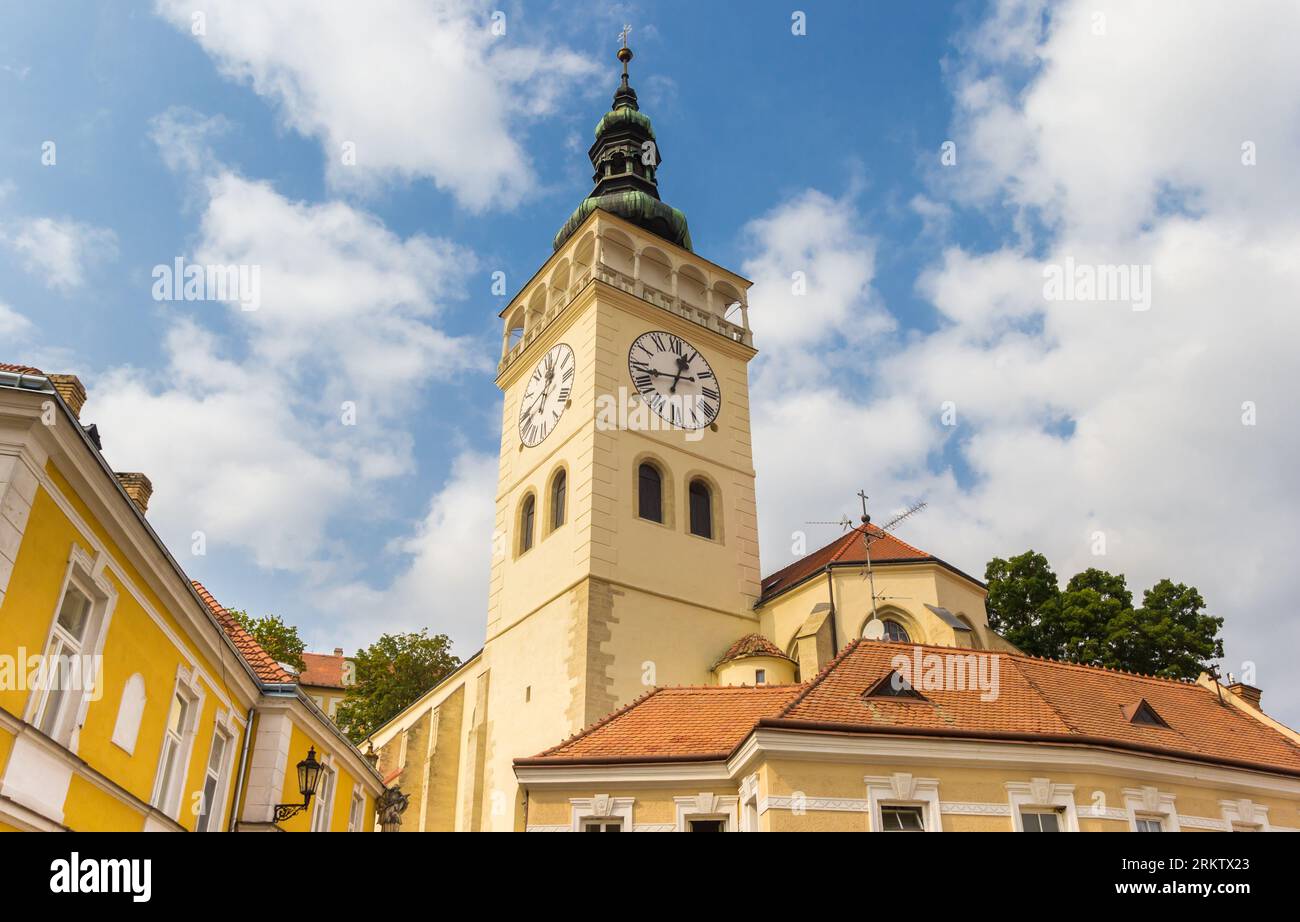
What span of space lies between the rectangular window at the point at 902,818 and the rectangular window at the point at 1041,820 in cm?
138

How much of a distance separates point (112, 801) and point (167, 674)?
1678 millimetres

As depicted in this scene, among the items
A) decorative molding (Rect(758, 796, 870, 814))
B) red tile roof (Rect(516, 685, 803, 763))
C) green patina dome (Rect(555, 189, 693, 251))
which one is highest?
green patina dome (Rect(555, 189, 693, 251))

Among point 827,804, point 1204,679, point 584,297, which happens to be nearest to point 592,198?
point 584,297

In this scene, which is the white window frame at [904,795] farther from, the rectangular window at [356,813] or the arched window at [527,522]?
the arched window at [527,522]

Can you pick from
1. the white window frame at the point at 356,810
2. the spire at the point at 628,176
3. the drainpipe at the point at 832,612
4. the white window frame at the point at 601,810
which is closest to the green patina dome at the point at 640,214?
the spire at the point at 628,176

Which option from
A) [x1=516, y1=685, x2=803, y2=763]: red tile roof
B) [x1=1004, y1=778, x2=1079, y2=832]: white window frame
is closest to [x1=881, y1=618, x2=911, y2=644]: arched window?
[x1=516, y1=685, x2=803, y2=763]: red tile roof

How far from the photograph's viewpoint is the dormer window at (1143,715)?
54.2 feet

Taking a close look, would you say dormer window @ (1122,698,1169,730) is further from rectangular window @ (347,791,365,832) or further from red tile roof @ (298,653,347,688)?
red tile roof @ (298,653,347,688)

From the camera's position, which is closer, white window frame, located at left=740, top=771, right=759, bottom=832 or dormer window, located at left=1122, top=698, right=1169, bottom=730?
white window frame, located at left=740, top=771, right=759, bottom=832

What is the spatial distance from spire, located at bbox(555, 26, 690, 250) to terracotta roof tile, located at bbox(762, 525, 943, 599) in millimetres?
11481

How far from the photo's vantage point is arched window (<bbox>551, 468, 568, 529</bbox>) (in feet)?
93.6

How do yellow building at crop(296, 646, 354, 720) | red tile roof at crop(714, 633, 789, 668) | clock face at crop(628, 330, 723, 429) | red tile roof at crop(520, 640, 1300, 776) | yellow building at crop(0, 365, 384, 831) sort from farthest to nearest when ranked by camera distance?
yellow building at crop(296, 646, 354, 720) < clock face at crop(628, 330, 723, 429) < red tile roof at crop(714, 633, 789, 668) < red tile roof at crop(520, 640, 1300, 776) < yellow building at crop(0, 365, 384, 831)

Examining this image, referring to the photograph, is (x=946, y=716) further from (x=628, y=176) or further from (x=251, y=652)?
(x=628, y=176)
